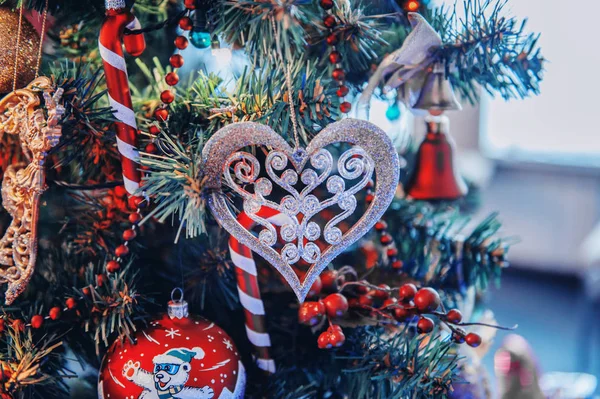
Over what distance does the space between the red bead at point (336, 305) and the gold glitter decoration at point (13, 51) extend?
1.23ft

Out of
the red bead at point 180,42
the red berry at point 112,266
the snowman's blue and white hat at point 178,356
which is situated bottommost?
the snowman's blue and white hat at point 178,356

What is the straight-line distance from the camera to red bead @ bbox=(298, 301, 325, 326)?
600 millimetres

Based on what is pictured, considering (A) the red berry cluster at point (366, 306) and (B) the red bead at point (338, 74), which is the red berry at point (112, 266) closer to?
(A) the red berry cluster at point (366, 306)

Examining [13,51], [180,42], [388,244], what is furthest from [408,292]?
[13,51]

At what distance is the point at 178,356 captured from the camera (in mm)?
→ 554

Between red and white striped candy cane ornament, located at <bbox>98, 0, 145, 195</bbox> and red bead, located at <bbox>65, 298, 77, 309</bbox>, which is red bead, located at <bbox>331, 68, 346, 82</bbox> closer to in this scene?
red and white striped candy cane ornament, located at <bbox>98, 0, 145, 195</bbox>

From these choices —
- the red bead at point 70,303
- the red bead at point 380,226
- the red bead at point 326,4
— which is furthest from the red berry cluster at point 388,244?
the red bead at point 70,303

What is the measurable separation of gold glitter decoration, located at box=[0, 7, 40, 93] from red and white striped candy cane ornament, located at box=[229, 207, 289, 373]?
266mm

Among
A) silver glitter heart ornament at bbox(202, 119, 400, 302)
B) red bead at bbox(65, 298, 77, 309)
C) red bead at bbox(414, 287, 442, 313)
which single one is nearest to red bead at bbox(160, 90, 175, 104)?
silver glitter heart ornament at bbox(202, 119, 400, 302)

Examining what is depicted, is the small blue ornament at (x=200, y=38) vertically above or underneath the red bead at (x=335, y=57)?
above

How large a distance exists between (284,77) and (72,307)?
301 millimetres

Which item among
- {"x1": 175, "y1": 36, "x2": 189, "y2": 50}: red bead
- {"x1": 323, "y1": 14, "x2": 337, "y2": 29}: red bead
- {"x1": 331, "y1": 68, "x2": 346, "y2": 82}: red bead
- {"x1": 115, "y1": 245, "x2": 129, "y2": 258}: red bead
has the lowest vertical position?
{"x1": 115, "y1": 245, "x2": 129, "y2": 258}: red bead

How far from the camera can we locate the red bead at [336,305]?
609 mm

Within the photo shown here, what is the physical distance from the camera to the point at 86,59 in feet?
2.41
